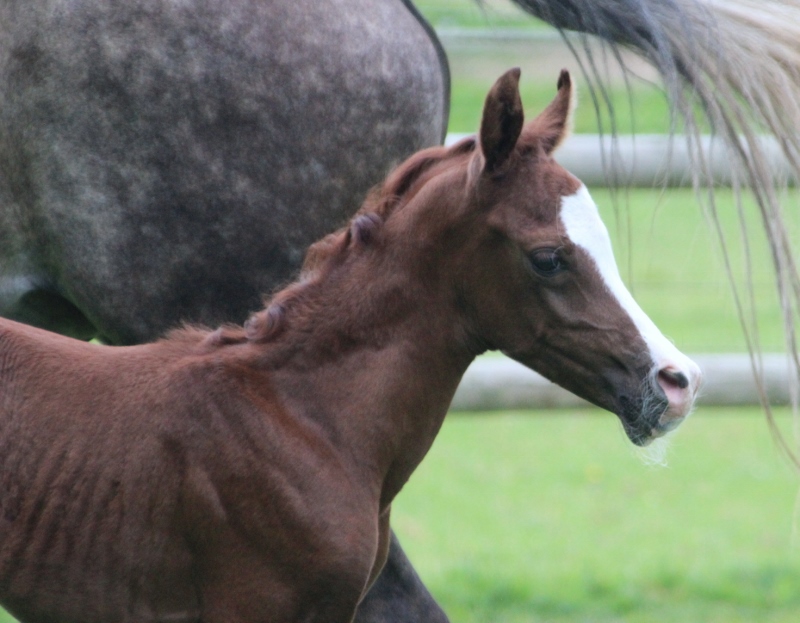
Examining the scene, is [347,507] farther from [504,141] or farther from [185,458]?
[504,141]

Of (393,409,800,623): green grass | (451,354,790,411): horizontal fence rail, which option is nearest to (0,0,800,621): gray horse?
(393,409,800,623): green grass

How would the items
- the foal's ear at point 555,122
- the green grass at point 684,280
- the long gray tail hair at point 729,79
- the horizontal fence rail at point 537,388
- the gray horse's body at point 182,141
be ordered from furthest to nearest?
the green grass at point 684,280 < the horizontal fence rail at point 537,388 < the long gray tail hair at point 729,79 < the gray horse's body at point 182,141 < the foal's ear at point 555,122

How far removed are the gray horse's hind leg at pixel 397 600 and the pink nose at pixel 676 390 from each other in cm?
80

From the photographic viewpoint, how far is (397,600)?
248 cm

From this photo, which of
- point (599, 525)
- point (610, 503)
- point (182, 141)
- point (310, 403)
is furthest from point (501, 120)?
point (610, 503)

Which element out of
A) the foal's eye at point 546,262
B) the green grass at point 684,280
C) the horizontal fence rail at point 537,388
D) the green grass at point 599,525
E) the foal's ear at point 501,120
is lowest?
the green grass at point 684,280

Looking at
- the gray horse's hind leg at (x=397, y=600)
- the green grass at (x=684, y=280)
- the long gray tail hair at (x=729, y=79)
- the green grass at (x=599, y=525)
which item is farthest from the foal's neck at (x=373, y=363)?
the green grass at (x=684, y=280)

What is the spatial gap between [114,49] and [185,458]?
2.76ft

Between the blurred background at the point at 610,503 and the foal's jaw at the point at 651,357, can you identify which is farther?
the blurred background at the point at 610,503

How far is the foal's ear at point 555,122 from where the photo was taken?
2.06 meters

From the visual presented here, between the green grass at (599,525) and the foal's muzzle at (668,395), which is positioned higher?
the foal's muzzle at (668,395)

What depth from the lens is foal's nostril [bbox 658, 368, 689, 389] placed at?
1.90m

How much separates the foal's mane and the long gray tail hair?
19.8 inches

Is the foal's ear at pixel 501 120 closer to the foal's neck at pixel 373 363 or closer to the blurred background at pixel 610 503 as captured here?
the foal's neck at pixel 373 363
